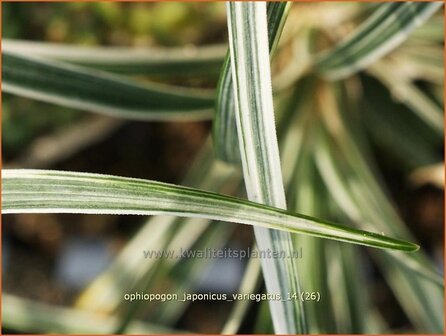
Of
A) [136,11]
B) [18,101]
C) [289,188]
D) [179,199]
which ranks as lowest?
[179,199]

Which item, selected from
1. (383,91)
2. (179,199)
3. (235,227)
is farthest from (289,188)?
(179,199)

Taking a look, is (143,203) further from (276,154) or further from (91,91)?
(91,91)

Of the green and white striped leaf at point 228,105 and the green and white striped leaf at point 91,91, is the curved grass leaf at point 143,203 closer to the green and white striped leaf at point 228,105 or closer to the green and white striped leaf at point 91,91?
the green and white striped leaf at point 228,105

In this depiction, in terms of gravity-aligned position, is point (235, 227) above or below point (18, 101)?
below

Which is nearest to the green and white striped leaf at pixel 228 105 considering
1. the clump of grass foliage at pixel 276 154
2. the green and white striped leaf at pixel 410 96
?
the clump of grass foliage at pixel 276 154

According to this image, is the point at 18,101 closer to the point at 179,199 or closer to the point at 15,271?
the point at 15,271

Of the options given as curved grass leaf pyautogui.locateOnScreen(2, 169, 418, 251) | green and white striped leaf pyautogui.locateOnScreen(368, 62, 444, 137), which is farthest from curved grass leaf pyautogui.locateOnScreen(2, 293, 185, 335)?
green and white striped leaf pyautogui.locateOnScreen(368, 62, 444, 137)
